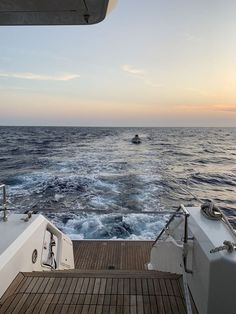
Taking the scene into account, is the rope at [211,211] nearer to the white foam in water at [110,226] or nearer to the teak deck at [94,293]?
the teak deck at [94,293]

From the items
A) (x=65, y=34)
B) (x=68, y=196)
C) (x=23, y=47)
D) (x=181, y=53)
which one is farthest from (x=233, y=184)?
(x=23, y=47)

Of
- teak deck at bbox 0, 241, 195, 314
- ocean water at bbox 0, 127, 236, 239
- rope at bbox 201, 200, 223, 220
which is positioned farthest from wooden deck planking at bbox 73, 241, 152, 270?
rope at bbox 201, 200, 223, 220

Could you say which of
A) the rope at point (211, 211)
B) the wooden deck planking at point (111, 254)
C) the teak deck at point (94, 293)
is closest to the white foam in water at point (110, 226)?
the wooden deck planking at point (111, 254)

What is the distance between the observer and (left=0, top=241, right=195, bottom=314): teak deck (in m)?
2.63

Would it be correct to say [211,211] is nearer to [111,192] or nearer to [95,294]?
[95,294]

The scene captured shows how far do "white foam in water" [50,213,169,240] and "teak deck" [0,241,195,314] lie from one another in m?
4.83

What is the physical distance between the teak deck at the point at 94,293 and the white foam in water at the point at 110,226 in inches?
190

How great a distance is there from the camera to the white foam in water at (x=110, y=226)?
817 cm

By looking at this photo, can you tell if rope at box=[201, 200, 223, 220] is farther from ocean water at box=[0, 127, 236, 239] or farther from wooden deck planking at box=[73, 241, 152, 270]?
wooden deck planking at box=[73, 241, 152, 270]

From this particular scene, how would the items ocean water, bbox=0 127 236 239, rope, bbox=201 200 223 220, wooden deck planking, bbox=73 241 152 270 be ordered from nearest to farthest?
rope, bbox=201 200 223 220, wooden deck planking, bbox=73 241 152 270, ocean water, bbox=0 127 236 239

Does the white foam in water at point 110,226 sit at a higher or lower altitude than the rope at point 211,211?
lower

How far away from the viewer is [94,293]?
9.44ft

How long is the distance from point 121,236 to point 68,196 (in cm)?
482

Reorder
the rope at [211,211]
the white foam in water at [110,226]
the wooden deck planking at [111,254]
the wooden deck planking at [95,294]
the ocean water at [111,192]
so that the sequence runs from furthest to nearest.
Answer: the ocean water at [111,192]
the white foam in water at [110,226]
the wooden deck planking at [111,254]
the rope at [211,211]
the wooden deck planking at [95,294]
